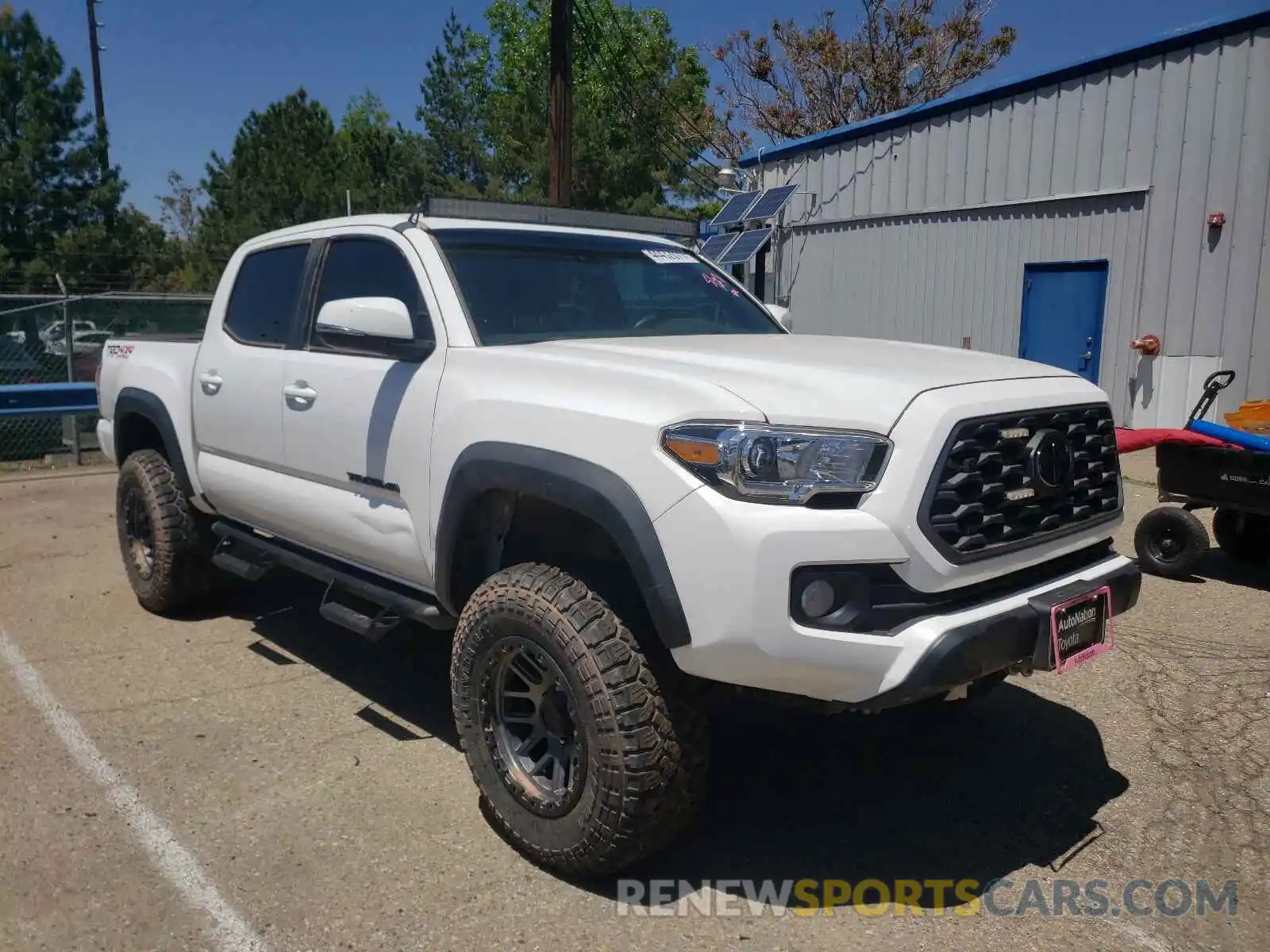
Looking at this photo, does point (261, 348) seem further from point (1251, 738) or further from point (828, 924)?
point (1251, 738)

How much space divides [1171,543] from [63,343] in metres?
12.3

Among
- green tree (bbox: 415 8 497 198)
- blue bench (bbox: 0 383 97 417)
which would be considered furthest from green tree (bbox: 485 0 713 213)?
blue bench (bbox: 0 383 97 417)

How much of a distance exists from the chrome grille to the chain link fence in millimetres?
9348

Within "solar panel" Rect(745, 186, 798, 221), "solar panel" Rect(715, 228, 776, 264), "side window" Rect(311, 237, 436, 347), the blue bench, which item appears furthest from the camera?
"solar panel" Rect(745, 186, 798, 221)

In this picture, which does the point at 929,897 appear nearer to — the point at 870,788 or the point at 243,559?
the point at 870,788

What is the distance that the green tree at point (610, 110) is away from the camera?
30.8 m

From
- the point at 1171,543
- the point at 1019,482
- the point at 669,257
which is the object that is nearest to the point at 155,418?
the point at 669,257

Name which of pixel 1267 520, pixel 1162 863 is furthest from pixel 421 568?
pixel 1267 520

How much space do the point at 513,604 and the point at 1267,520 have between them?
5.49 metres

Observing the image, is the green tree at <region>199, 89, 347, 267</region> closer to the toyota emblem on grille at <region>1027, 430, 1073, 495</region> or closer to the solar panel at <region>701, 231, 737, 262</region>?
the solar panel at <region>701, 231, 737, 262</region>

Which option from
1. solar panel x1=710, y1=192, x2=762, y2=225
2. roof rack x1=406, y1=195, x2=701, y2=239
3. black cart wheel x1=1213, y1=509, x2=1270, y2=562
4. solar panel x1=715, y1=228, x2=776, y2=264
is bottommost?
black cart wheel x1=1213, y1=509, x2=1270, y2=562

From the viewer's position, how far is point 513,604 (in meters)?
3.10

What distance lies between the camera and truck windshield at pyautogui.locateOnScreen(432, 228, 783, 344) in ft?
12.6

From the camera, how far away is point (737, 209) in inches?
620
